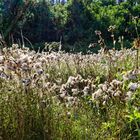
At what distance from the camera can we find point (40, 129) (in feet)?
11.7

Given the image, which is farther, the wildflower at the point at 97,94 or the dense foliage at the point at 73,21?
the dense foliage at the point at 73,21

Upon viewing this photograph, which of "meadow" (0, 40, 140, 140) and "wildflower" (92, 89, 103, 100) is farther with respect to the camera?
"wildflower" (92, 89, 103, 100)

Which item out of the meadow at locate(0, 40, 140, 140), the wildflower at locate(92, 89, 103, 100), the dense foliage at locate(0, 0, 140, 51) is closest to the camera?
the meadow at locate(0, 40, 140, 140)

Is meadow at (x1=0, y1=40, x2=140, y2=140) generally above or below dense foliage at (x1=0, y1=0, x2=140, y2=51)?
below

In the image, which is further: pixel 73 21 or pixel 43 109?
pixel 73 21

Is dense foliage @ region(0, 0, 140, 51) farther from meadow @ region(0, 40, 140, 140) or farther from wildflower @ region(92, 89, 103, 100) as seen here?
wildflower @ region(92, 89, 103, 100)

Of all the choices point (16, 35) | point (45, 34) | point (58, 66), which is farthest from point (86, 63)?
point (45, 34)

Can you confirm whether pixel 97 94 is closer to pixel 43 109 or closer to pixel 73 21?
pixel 43 109

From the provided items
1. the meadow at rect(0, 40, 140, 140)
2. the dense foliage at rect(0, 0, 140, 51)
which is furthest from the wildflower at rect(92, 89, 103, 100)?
the dense foliage at rect(0, 0, 140, 51)

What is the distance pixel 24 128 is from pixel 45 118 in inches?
6.8

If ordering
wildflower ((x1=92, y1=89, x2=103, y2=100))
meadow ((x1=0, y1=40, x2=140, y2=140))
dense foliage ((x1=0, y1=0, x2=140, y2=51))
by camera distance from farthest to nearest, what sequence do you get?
dense foliage ((x1=0, y1=0, x2=140, y2=51)) < wildflower ((x1=92, y1=89, x2=103, y2=100)) < meadow ((x1=0, y1=40, x2=140, y2=140))

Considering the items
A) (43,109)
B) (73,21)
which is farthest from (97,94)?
(73,21)

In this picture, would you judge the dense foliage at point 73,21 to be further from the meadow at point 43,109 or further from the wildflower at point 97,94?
the wildflower at point 97,94

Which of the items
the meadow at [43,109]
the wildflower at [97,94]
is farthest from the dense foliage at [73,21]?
the wildflower at [97,94]
